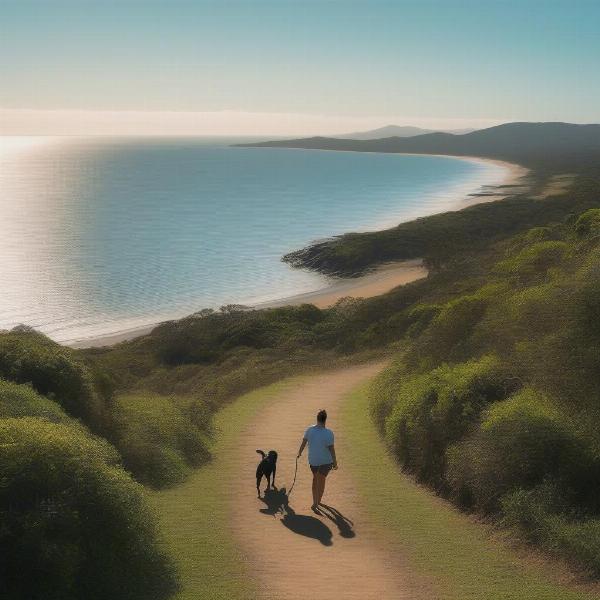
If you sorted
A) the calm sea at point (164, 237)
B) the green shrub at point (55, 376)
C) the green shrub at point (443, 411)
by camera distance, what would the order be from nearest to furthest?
the green shrub at point (55, 376)
the green shrub at point (443, 411)
the calm sea at point (164, 237)

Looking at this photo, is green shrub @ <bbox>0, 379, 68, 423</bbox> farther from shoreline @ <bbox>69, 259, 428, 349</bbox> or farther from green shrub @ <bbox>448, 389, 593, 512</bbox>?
shoreline @ <bbox>69, 259, 428, 349</bbox>

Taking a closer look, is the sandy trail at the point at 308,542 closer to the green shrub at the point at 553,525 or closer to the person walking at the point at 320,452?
the person walking at the point at 320,452

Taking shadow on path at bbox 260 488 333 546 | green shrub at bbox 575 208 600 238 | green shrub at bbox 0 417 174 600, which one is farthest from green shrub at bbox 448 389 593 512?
green shrub at bbox 575 208 600 238

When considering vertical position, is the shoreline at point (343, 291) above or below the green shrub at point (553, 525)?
below

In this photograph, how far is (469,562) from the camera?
31.3 ft

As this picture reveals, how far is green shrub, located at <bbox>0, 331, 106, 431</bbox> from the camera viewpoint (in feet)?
41.7

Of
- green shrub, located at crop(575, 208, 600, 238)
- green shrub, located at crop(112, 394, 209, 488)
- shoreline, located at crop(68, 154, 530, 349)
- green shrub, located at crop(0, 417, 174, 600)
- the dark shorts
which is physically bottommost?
shoreline, located at crop(68, 154, 530, 349)

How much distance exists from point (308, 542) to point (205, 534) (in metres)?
1.47

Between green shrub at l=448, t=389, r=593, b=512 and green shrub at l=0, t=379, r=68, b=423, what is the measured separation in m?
6.25

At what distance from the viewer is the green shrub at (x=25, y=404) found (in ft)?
33.9

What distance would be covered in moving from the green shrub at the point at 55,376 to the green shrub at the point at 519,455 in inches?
250

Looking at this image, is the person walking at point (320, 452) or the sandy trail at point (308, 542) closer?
the sandy trail at point (308, 542)

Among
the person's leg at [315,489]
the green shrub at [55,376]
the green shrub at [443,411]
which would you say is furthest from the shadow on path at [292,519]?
the green shrub at [55,376]

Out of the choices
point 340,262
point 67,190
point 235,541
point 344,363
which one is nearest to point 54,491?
point 235,541
